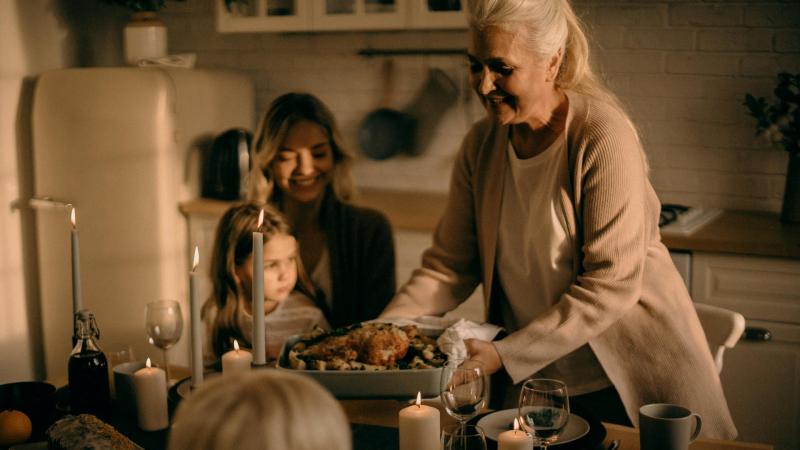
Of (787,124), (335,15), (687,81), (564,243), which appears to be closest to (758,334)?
(787,124)

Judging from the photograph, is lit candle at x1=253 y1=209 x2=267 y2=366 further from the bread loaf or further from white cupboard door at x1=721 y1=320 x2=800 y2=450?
white cupboard door at x1=721 y1=320 x2=800 y2=450

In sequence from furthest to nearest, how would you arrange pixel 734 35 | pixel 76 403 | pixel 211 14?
pixel 211 14 → pixel 734 35 → pixel 76 403

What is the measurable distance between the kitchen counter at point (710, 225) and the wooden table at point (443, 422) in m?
1.28

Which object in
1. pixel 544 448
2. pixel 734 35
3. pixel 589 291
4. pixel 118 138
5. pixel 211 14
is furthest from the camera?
pixel 211 14

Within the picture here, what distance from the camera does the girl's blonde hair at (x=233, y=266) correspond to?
2.19 meters

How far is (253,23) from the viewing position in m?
3.39

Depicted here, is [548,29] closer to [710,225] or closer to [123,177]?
[710,225]

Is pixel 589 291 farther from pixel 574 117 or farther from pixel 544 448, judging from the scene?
pixel 544 448

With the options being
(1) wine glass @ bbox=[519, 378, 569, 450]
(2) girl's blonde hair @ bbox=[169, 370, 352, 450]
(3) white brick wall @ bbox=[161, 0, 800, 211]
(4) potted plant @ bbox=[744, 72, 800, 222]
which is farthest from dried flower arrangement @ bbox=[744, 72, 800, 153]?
(2) girl's blonde hair @ bbox=[169, 370, 352, 450]

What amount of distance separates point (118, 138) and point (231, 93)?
535 millimetres

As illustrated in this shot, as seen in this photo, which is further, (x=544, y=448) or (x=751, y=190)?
(x=751, y=190)

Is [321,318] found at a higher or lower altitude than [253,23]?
lower

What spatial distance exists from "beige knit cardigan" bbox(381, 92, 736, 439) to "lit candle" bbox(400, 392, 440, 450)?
1.43ft

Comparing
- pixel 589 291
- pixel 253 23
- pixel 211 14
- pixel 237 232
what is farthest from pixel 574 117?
pixel 211 14
